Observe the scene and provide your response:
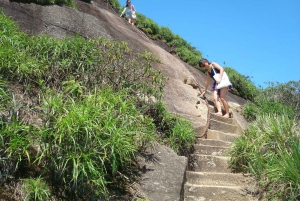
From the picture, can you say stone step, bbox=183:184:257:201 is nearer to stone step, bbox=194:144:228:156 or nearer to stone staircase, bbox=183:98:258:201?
stone staircase, bbox=183:98:258:201

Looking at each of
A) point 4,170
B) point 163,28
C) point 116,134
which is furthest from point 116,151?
point 163,28

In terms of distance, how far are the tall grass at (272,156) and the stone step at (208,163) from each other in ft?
0.77

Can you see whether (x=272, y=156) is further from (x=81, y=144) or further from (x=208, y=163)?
(x=81, y=144)

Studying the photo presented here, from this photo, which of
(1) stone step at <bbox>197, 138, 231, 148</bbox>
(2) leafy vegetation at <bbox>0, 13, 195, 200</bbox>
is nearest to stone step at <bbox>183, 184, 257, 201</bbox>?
(2) leafy vegetation at <bbox>0, 13, 195, 200</bbox>

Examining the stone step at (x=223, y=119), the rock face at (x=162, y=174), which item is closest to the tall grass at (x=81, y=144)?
the rock face at (x=162, y=174)

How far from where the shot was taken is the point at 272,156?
5.50 m

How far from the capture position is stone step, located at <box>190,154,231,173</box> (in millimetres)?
6367

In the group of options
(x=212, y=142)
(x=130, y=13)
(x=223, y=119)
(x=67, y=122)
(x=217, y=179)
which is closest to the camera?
(x=67, y=122)

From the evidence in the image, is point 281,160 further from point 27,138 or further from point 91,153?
point 27,138

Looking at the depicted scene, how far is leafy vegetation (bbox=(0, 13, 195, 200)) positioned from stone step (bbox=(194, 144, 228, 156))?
456mm

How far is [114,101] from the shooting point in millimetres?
4867

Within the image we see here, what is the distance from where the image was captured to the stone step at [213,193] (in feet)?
17.6

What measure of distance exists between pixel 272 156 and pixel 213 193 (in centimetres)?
123

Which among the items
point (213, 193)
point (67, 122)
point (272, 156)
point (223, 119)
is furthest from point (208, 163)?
point (67, 122)
